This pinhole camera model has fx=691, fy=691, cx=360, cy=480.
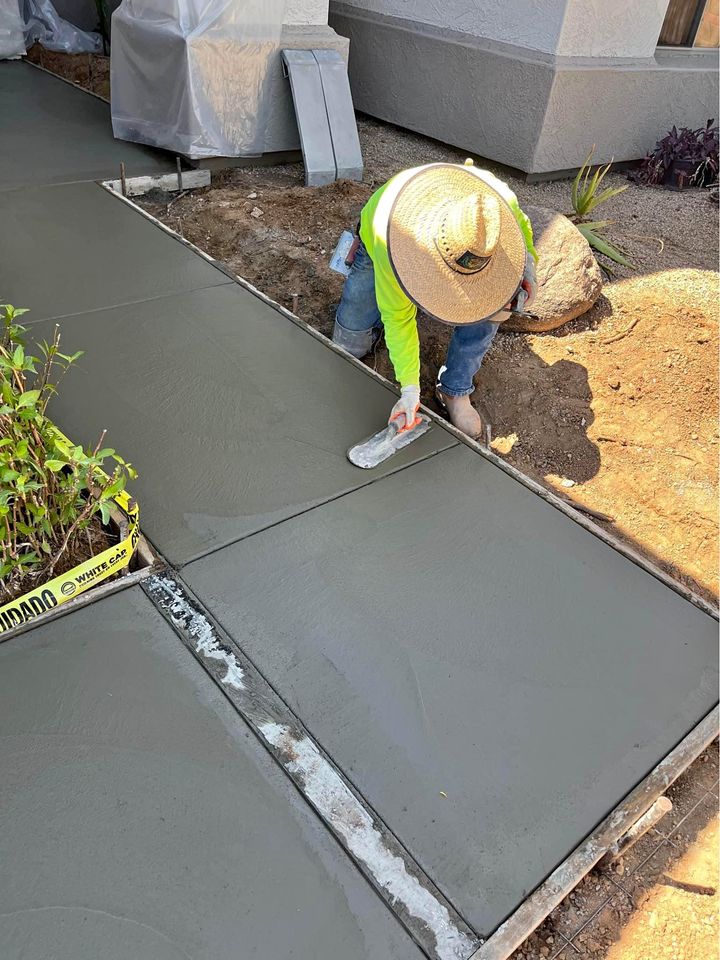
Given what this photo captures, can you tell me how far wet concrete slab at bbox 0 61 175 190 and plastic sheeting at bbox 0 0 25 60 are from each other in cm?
74

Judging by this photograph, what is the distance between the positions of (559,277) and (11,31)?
6078 mm

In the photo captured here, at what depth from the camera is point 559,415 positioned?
326 cm

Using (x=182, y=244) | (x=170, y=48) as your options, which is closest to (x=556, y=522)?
(x=182, y=244)

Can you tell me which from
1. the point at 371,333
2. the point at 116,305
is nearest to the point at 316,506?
the point at 371,333

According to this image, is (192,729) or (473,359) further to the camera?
(473,359)

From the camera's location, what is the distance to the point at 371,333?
10.9 feet

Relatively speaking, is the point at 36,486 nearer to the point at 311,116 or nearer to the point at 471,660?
the point at 471,660

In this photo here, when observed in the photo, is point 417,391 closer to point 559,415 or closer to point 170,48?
point 559,415

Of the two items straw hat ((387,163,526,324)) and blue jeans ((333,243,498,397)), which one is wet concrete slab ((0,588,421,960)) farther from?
blue jeans ((333,243,498,397))

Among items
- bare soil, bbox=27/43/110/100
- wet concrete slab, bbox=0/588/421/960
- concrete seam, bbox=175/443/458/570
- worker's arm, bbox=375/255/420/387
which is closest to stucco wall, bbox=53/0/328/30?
bare soil, bbox=27/43/110/100

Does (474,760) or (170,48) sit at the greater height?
(170,48)

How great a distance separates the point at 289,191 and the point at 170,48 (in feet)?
3.58

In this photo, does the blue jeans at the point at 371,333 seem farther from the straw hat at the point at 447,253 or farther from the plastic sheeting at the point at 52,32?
the plastic sheeting at the point at 52,32

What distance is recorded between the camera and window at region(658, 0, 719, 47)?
5586 mm
